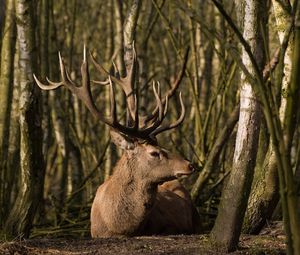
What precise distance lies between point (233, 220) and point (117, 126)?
2.16 m

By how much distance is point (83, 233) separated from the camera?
31.4 ft

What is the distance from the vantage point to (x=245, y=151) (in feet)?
18.7

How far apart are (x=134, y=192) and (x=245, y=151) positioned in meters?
2.34

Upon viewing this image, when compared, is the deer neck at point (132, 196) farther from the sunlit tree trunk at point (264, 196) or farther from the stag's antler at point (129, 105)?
the sunlit tree trunk at point (264, 196)

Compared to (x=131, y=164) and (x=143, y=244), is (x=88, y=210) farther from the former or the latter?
(x=143, y=244)

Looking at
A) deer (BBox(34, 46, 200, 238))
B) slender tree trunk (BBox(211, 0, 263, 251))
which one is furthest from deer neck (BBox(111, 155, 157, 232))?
slender tree trunk (BBox(211, 0, 263, 251))

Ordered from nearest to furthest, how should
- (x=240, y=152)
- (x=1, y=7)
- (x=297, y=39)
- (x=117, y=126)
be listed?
(x=297, y=39)
(x=240, y=152)
(x=1, y=7)
(x=117, y=126)

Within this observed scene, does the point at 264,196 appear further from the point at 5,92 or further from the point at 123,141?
the point at 5,92

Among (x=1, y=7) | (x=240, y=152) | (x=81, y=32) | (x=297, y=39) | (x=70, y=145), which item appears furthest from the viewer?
(x=81, y=32)

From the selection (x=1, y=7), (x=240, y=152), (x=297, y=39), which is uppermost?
(x=1, y=7)

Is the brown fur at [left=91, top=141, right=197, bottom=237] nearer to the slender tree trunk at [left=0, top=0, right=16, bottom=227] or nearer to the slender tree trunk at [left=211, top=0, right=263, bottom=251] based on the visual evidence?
the slender tree trunk at [left=0, top=0, right=16, bottom=227]

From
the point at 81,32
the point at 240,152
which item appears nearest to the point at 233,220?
the point at 240,152

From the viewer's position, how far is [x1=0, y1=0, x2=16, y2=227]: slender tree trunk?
7922mm

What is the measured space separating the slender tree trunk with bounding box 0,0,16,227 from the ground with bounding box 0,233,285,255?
1362 mm
